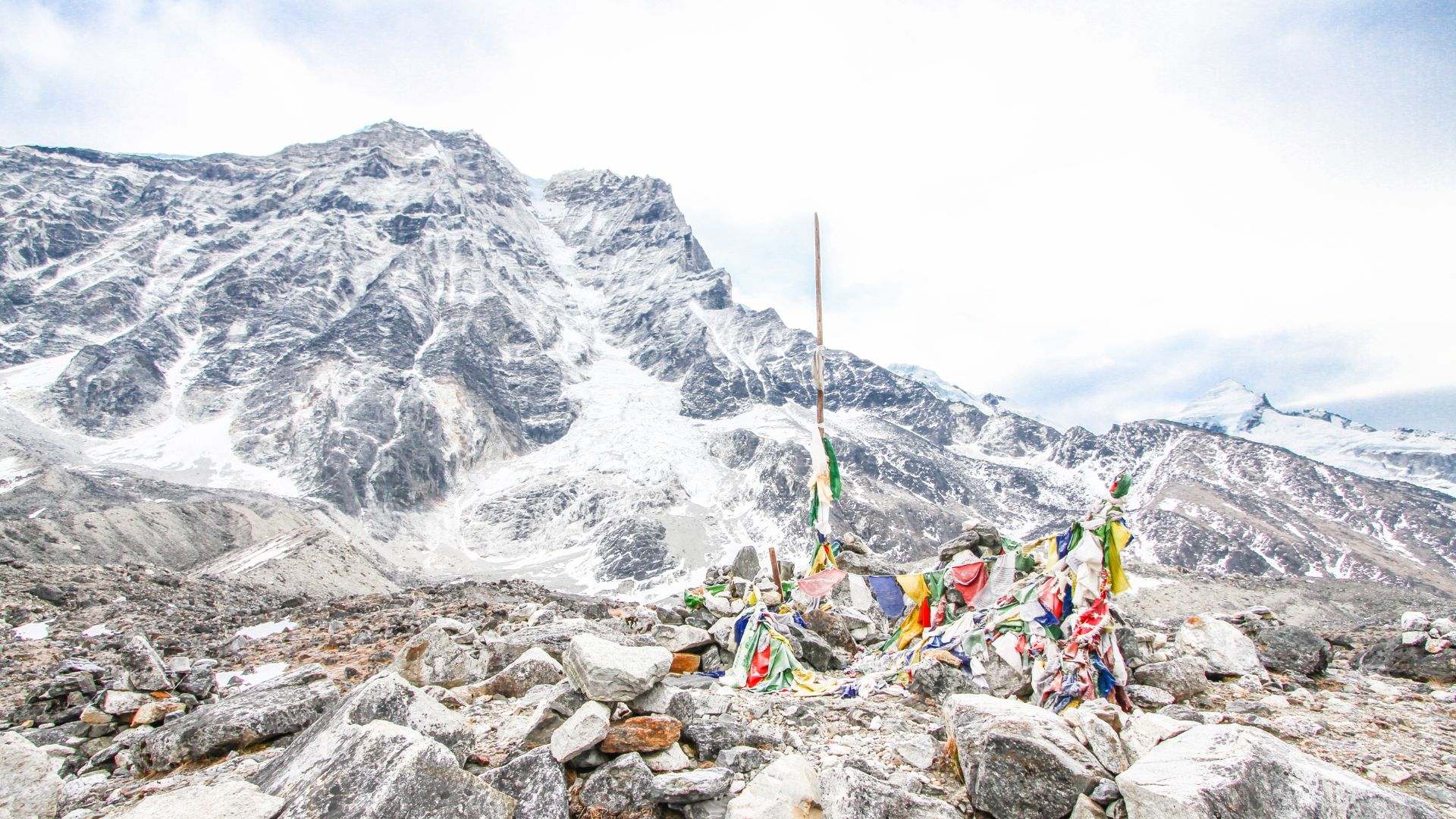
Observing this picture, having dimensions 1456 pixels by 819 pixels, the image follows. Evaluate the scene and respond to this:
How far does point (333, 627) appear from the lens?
34.4 feet

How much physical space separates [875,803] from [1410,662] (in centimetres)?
773

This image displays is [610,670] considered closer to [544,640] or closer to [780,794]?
[780,794]

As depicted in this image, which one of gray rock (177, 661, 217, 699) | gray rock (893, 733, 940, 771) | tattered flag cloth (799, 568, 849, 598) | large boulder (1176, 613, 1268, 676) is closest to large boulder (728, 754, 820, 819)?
gray rock (893, 733, 940, 771)

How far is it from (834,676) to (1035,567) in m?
3.44

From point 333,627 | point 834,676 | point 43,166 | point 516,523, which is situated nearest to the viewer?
point 834,676

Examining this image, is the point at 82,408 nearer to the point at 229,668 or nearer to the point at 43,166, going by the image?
the point at 43,166

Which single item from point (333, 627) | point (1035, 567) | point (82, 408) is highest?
point (82, 408)

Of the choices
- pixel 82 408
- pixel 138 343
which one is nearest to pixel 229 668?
pixel 82 408

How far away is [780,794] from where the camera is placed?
341 cm

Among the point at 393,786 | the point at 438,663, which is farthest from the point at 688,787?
the point at 438,663

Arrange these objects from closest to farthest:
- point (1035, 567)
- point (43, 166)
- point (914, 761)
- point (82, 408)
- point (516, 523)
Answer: point (914, 761) → point (1035, 567) → point (82, 408) → point (516, 523) → point (43, 166)

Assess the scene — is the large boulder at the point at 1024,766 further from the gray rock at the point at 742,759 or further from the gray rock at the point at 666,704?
the gray rock at the point at 666,704

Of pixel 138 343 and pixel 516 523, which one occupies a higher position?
pixel 138 343

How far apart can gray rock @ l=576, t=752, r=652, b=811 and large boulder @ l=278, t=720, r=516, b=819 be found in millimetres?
559
